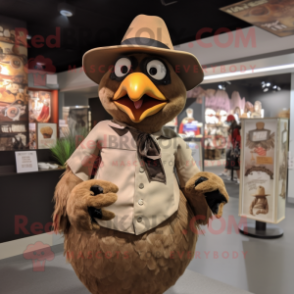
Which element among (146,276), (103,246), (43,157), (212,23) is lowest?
(146,276)

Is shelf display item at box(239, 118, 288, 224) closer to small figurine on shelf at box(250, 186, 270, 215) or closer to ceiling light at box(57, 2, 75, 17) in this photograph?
small figurine on shelf at box(250, 186, 270, 215)

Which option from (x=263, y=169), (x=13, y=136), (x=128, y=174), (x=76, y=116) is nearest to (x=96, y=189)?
(x=128, y=174)

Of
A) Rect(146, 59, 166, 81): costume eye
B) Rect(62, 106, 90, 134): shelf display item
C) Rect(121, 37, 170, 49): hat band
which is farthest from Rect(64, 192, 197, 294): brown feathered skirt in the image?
Rect(62, 106, 90, 134): shelf display item

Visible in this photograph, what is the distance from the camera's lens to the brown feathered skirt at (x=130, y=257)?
1.12 meters

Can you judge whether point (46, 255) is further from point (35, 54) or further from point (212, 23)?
point (35, 54)

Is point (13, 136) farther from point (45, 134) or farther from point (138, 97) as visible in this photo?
point (138, 97)

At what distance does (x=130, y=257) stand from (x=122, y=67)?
0.77 metres

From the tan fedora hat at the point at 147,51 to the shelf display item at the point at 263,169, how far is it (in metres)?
1.90

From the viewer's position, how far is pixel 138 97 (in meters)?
1.05

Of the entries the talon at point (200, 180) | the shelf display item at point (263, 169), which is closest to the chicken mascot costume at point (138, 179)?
the talon at point (200, 180)

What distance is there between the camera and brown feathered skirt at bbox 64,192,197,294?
3.68 ft

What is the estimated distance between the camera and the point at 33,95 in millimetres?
7035

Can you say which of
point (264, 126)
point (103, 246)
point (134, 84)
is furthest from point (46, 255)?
point (264, 126)

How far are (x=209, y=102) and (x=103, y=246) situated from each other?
4494 millimetres
